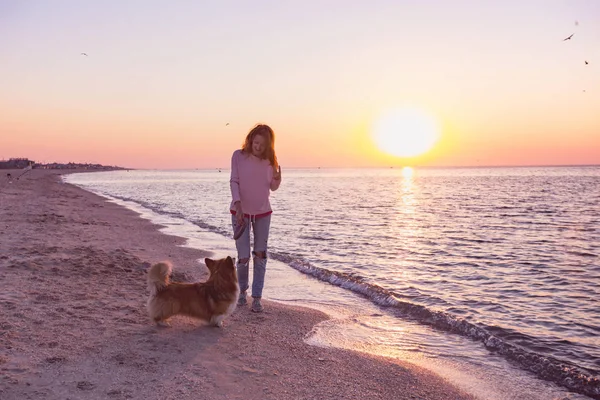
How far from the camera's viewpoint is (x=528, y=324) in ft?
21.9

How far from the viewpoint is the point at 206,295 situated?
550 cm

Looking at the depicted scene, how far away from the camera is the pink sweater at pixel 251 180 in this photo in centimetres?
598

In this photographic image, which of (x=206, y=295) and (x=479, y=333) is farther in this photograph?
(x=479, y=333)

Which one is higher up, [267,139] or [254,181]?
[267,139]

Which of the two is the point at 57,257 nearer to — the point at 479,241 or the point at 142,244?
the point at 142,244

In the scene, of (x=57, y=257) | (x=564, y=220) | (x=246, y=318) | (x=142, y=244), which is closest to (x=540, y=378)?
(x=246, y=318)

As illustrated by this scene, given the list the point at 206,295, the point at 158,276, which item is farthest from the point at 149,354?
the point at 206,295

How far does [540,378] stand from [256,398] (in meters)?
3.13

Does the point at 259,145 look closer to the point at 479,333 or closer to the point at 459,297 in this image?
the point at 479,333

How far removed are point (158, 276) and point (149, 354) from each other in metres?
0.98

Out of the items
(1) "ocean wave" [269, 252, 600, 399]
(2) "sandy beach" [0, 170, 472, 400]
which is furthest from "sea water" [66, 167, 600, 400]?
(2) "sandy beach" [0, 170, 472, 400]

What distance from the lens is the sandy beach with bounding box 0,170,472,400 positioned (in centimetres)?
384

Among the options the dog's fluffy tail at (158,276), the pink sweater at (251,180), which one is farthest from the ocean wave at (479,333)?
the dog's fluffy tail at (158,276)

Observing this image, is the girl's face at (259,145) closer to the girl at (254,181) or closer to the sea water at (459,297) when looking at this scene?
the girl at (254,181)
